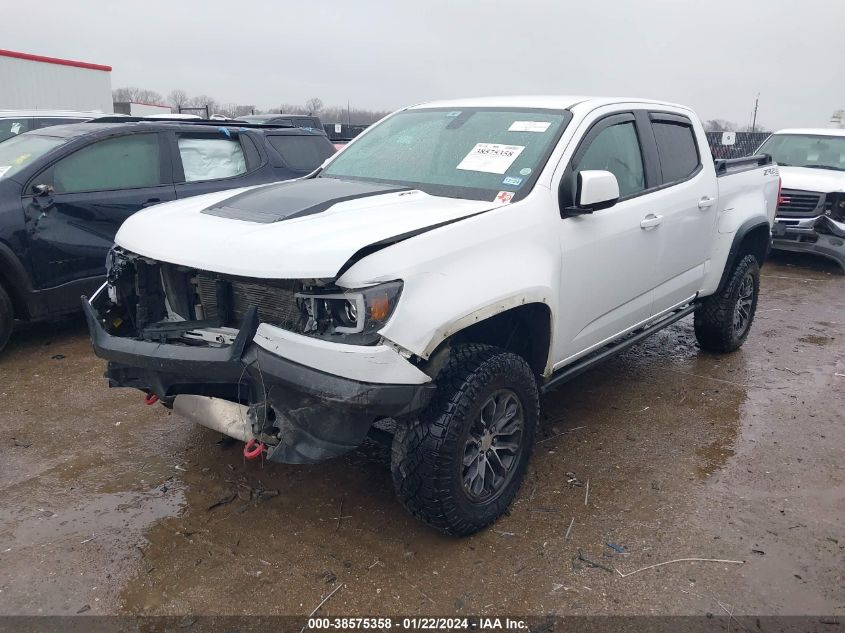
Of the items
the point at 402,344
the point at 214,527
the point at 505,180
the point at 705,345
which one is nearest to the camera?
the point at 402,344

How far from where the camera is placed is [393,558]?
289cm

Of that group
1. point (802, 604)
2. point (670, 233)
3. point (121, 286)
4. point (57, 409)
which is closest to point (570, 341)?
point (670, 233)

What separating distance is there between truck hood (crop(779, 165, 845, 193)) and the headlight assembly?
28.0 ft

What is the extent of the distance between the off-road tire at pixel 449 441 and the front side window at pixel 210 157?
13.6 ft

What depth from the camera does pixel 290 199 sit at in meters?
3.21

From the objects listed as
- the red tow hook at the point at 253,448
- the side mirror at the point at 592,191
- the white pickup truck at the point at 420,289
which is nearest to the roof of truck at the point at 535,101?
the white pickup truck at the point at 420,289

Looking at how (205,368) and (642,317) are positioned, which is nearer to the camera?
(205,368)

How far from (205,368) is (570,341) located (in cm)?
183

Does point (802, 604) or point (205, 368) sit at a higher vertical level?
point (205, 368)

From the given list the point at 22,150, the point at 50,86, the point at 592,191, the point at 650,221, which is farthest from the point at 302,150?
the point at 50,86

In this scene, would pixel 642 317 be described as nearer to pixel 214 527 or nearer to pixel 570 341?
pixel 570 341

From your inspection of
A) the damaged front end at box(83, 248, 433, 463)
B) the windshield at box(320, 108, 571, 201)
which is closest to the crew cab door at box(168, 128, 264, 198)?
the windshield at box(320, 108, 571, 201)

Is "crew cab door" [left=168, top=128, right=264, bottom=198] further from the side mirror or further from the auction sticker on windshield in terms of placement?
the side mirror

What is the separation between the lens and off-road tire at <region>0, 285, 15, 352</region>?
496 centimetres
